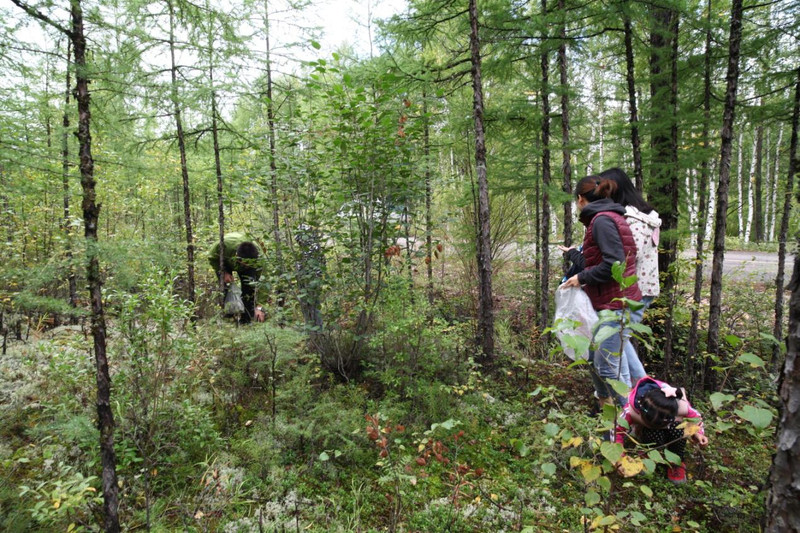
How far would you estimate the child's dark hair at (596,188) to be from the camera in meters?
3.20

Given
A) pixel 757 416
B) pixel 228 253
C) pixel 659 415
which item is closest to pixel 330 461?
pixel 659 415

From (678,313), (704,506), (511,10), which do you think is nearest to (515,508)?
(704,506)

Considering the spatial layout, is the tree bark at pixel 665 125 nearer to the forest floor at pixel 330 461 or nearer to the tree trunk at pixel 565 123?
the tree trunk at pixel 565 123

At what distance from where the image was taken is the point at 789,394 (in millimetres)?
1181

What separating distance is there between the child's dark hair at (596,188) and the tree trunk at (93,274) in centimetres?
365

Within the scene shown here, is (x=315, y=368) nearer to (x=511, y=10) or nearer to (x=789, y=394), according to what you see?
(x=789, y=394)

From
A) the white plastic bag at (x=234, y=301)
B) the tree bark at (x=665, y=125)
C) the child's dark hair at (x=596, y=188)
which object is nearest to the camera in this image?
the child's dark hair at (x=596, y=188)

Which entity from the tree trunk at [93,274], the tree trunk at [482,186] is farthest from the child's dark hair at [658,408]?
the tree trunk at [93,274]

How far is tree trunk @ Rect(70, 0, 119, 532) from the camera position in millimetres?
2178

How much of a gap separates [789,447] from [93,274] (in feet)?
10.8

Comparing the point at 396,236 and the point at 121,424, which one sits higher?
the point at 396,236

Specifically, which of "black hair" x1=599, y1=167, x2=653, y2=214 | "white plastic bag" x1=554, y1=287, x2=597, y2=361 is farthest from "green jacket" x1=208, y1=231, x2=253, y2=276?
"black hair" x1=599, y1=167, x2=653, y2=214

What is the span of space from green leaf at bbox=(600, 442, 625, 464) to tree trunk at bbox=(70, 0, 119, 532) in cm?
266

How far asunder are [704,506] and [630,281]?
2.38 m
